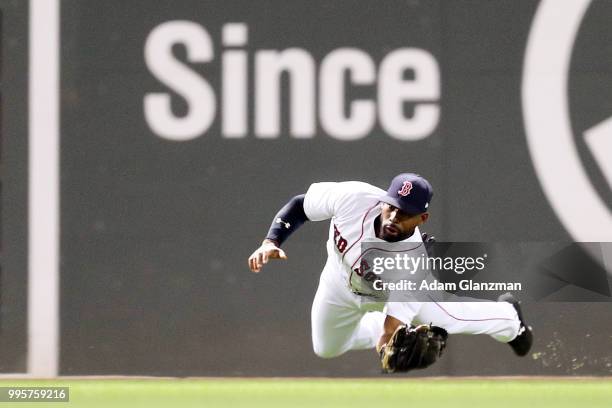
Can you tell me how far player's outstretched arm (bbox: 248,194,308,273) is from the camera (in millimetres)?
6785

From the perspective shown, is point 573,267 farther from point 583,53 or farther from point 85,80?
point 85,80

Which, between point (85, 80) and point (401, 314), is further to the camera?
point (85, 80)

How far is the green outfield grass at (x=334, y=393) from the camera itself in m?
7.95

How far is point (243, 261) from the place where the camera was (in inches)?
345

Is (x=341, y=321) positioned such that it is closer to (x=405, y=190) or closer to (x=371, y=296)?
(x=371, y=296)

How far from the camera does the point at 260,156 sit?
8750 millimetres

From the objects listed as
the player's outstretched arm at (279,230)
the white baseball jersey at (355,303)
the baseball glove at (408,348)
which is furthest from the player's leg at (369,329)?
the baseball glove at (408,348)

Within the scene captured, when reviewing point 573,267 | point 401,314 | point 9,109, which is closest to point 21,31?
point 9,109

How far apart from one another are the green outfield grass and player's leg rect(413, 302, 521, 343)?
0.43 metres

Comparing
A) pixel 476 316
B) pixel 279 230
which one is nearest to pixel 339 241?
pixel 279 230

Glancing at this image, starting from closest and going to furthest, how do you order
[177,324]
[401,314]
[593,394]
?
1. [401,314]
2. [593,394]
3. [177,324]

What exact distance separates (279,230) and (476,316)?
1.22 metres

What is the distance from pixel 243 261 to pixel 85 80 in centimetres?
150

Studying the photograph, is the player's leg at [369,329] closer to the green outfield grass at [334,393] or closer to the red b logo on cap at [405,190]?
the green outfield grass at [334,393]
